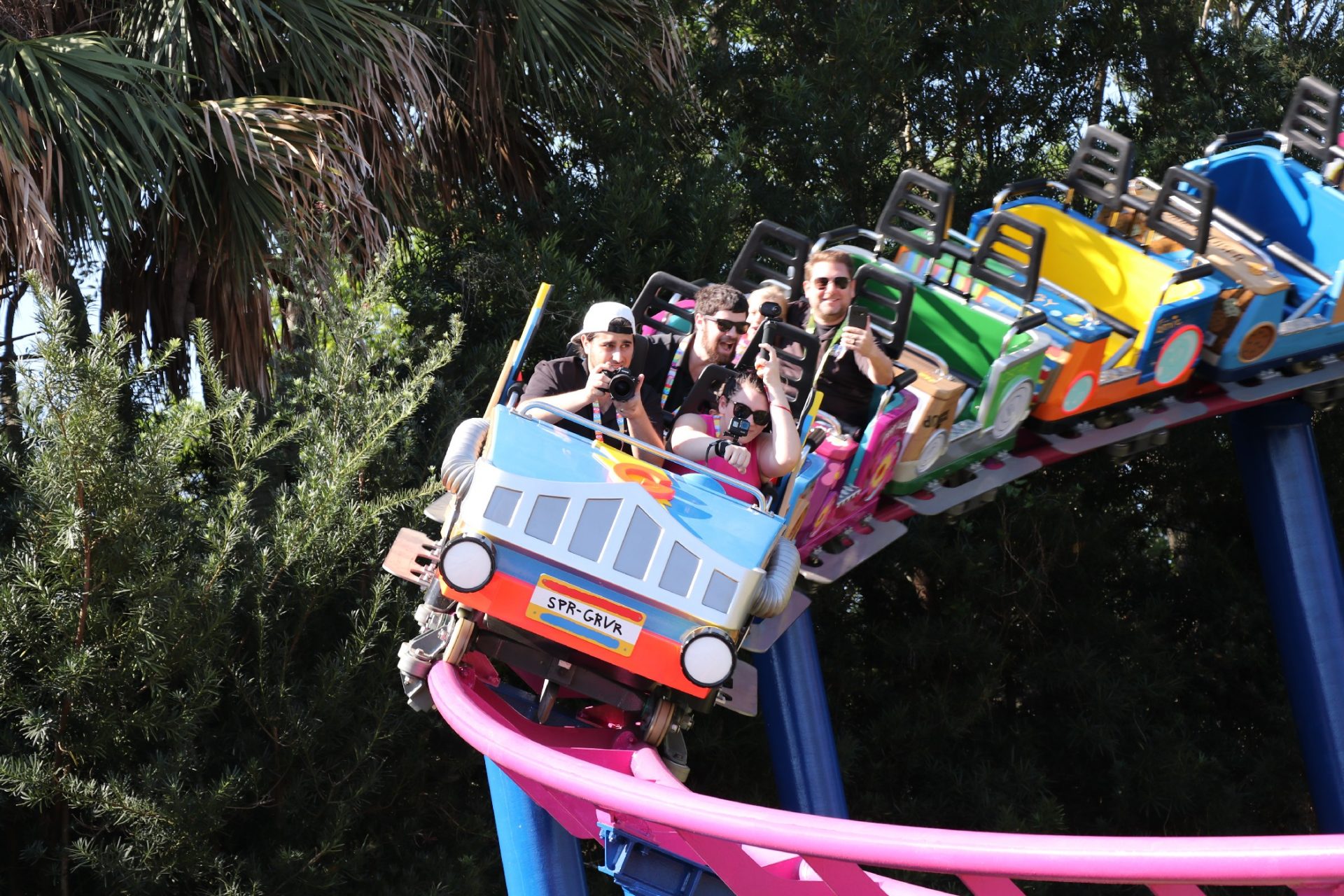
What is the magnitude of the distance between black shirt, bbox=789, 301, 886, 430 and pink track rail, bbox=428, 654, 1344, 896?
1386mm

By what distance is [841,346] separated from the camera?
434cm

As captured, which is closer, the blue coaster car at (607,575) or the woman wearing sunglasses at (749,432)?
the blue coaster car at (607,575)

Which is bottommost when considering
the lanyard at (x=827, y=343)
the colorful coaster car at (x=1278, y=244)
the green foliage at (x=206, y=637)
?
the green foliage at (x=206, y=637)

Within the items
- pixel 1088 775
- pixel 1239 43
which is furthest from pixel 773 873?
pixel 1239 43

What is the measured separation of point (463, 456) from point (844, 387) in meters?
1.34

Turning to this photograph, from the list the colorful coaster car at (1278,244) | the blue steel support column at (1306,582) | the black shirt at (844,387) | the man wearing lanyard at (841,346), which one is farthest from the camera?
the blue steel support column at (1306,582)

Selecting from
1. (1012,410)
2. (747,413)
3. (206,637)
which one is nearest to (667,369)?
(747,413)

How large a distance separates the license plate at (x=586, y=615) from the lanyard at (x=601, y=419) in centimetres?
44

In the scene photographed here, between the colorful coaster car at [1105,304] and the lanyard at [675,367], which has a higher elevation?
the colorful coaster car at [1105,304]

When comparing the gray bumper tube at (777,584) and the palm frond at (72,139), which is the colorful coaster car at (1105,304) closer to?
the gray bumper tube at (777,584)

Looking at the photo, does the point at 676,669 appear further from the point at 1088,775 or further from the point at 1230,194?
the point at 1088,775

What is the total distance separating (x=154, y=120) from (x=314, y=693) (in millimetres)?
2148

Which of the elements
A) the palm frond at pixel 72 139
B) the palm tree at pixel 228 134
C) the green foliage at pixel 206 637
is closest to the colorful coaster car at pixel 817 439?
the green foliage at pixel 206 637

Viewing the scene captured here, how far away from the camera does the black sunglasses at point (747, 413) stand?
3803 millimetres
